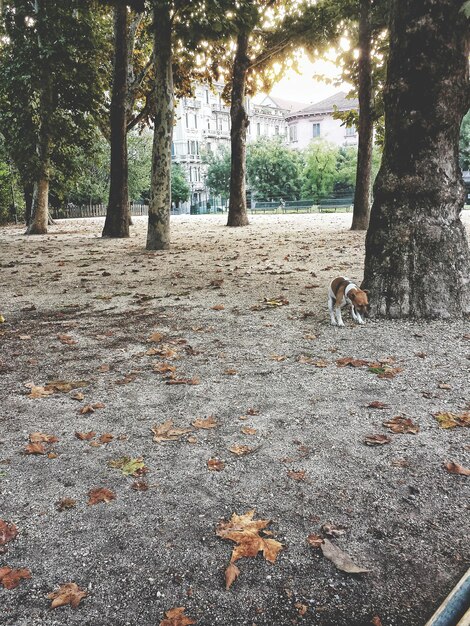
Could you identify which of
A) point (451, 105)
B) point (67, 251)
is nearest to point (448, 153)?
point (451, 105)

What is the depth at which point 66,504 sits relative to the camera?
2.68 metres

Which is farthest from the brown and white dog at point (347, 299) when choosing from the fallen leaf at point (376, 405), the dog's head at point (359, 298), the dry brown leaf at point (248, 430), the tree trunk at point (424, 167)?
the dry brown leaf at point (248, 430)

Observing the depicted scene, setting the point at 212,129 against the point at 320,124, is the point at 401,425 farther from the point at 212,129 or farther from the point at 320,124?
the point at 212,129

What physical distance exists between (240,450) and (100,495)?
0.88m

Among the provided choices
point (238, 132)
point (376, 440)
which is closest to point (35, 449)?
point (376, 440)

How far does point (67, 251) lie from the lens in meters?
14.6

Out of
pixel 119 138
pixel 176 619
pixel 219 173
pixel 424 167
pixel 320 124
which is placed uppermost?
pixel 320 124

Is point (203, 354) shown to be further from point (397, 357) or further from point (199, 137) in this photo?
point (199, 137)

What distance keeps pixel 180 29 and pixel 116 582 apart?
13.1m

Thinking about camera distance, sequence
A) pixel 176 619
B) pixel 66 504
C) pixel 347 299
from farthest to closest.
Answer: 1. pixel 347 299
2. pixel 66 504
3. pixel 176 619

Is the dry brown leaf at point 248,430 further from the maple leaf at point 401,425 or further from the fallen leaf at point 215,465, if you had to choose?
the maple leaf at point 401,425

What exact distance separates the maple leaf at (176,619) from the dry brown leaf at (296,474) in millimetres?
1060

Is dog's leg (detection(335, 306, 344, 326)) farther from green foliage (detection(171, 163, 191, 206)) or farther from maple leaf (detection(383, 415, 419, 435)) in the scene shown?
green foliage (detection(171, 163, 191, 206))

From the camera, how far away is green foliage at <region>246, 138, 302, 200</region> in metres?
58.5
